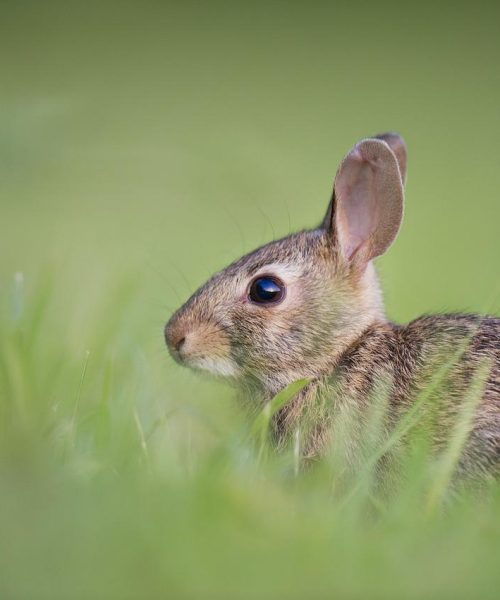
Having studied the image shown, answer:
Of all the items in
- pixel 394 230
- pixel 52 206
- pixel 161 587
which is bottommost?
pixel 161 587

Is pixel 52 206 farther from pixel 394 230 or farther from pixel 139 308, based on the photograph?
pixel 394 230

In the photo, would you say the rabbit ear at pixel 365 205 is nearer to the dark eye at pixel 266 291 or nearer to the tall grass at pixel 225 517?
the dark eye at pixel 266 291

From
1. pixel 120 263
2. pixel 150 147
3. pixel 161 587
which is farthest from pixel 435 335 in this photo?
pixel 150 147

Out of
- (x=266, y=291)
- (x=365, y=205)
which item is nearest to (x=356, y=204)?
(x=365, y=205)

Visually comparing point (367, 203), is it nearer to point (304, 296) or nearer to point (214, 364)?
point (304, 296)

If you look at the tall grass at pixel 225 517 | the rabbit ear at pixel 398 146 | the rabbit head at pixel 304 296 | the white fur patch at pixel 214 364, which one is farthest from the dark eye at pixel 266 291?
the rabbit ear at pixel 398 146

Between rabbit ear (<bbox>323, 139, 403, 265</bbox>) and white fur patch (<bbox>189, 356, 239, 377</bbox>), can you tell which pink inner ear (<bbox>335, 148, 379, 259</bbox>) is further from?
white fur patch (<bbox>189, 356, 239, 377</bbox>)

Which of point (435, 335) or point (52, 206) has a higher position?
point (52, 206)

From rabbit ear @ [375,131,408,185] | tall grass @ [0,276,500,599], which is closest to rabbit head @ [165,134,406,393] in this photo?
tall grass @ [0,276,500,599]
